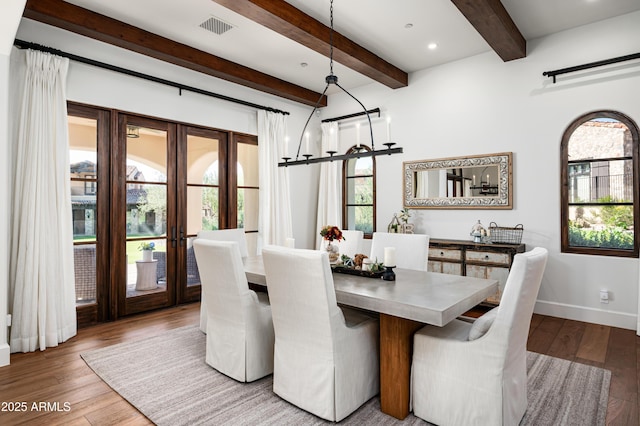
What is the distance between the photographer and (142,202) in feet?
13.7

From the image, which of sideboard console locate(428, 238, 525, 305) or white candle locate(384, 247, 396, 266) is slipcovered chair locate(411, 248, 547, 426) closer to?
white candle locate(384, 247, 396, 266)

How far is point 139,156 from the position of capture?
13.6 feet

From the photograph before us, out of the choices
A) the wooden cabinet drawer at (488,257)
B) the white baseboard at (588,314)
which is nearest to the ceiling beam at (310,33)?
the wooden cabinet drawer at (488,257)

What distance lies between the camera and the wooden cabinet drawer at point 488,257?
3.90 metres

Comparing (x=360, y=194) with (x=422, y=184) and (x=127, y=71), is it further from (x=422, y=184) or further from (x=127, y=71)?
(x=127, y=71)

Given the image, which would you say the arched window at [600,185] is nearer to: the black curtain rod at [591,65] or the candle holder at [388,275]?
the black curtain rod at [591,65]

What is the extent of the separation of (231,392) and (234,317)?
470 millimetres

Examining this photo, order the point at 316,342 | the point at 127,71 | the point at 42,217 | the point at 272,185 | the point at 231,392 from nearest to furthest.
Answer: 1. the point at 316,342
2. the point at 231,392
3. the point at 42,217
4. the point at 127,71
5. the point at 272,185

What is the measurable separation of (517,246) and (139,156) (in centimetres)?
423

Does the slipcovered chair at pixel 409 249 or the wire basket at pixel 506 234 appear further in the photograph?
the wire basket at pixel 506 234

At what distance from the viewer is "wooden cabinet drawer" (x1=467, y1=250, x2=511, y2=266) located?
390cm

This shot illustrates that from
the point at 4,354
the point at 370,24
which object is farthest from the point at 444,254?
the point at 4,354

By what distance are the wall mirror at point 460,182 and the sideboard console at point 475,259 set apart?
564 mm

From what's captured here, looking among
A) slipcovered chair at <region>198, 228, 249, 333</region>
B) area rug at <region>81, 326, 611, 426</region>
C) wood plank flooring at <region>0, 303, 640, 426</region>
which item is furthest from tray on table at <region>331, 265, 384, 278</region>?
wood plank flooring at <region>0, 303, 640, 426</region>
